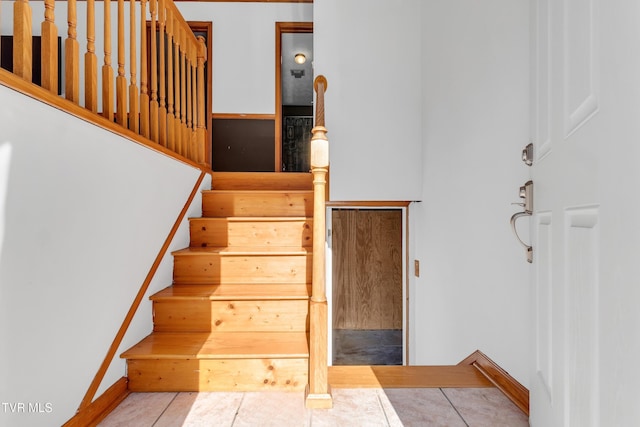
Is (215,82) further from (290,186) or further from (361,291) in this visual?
(361,291)

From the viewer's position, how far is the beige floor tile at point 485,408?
49.7 inches

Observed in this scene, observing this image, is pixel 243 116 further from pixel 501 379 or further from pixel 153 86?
pixel 501 379

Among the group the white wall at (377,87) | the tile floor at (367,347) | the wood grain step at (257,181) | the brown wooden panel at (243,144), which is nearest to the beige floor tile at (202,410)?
the wood grain step at (257,181)

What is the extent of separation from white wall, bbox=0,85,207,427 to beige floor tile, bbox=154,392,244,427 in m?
0.28

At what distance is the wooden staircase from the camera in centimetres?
147

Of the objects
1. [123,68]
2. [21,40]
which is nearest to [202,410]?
[21,40]

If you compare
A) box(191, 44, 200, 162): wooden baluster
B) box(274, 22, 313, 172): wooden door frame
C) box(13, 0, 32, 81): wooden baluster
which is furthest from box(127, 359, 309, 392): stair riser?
box(274, 22, 313, 172): wooden door frame

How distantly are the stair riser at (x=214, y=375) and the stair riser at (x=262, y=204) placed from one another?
3.82ft

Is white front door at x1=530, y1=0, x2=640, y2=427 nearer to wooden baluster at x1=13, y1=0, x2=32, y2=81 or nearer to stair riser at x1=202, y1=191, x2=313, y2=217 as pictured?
wooden baluster at x1=13, y1=0, x2=32, y2=81

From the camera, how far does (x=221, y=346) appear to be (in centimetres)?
155

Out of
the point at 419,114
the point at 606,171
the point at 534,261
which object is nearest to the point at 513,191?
the point at 534,261

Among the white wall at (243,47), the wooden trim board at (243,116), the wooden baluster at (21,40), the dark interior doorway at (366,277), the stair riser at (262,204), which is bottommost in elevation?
the dark interior doorway at (366,277)

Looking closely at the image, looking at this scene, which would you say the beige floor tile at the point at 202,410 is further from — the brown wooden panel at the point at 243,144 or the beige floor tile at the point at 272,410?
the brown wooden panel at the point at 243,144

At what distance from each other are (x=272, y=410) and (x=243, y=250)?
3.20 ft
